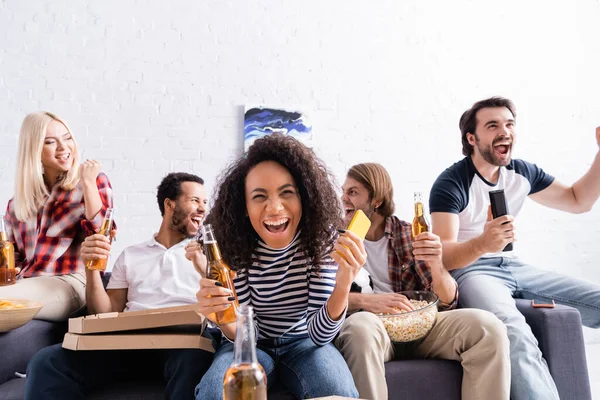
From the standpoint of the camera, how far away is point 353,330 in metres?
1.84

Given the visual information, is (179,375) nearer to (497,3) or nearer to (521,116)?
(521,116)

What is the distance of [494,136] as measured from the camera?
2.49 metres

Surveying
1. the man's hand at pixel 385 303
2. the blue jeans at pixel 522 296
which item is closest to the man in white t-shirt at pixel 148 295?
the man's hand at pixel 385 303

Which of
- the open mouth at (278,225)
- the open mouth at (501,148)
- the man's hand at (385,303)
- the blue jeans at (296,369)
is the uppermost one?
the open mouth at (501,148)

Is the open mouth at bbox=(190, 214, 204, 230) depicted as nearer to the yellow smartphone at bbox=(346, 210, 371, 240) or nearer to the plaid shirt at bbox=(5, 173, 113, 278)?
the plaid shirt at bbox=(5, 173, 113, 278)

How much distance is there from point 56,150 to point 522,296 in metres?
2.11

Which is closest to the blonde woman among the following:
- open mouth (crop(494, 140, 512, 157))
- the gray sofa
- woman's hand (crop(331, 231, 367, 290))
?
the gray sofa

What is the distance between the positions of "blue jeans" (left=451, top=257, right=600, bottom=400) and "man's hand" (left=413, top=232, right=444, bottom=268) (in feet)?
0.82

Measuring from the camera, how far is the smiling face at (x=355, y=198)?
2502 millimetres

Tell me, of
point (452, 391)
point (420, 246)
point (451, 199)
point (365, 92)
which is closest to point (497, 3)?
point (365, 92)

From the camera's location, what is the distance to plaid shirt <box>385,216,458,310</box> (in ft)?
7.43

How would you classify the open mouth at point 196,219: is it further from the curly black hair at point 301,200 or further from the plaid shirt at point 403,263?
the plaid shirt at point 403,263

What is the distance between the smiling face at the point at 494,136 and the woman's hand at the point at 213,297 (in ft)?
4.97

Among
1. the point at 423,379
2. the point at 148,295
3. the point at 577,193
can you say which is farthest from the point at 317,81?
the point at 423,379
